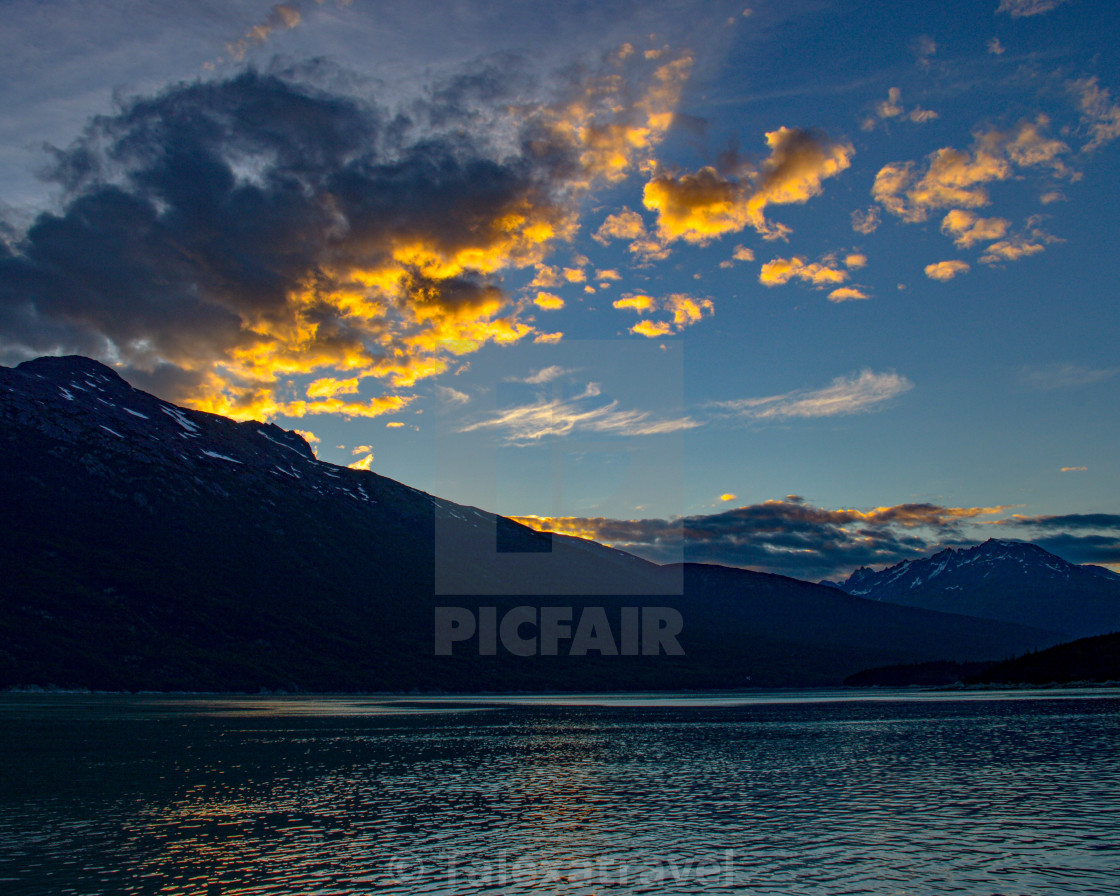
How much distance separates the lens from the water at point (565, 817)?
30641 mm

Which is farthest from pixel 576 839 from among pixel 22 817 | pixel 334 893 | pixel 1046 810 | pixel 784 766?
pixel 784 766

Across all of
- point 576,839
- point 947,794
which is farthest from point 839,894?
point 947,794

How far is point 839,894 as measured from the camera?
91.4ft

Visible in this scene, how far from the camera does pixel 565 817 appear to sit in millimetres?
43781

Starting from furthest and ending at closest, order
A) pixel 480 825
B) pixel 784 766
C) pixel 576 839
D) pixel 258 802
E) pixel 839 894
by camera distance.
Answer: pixel 784 766 → pixel 258 802 → pixel 480 825 → pixel 576 839 → pixel 839 894

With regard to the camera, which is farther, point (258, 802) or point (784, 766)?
point (784, 766)

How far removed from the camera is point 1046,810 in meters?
43.7

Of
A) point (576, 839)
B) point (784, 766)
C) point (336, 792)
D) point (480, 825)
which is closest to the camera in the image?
point (576, 839)

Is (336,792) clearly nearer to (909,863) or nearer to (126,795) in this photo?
(126,795)

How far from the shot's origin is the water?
3064 cm

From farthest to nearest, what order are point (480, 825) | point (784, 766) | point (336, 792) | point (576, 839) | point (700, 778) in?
point (784, 766)
point (700, 778)
point (336, 792)
point (480, 825)
point (576, 839)

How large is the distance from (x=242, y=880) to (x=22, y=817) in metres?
21.0

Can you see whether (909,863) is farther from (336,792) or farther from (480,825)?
(336,792)

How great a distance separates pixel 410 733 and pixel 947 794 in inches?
2955
